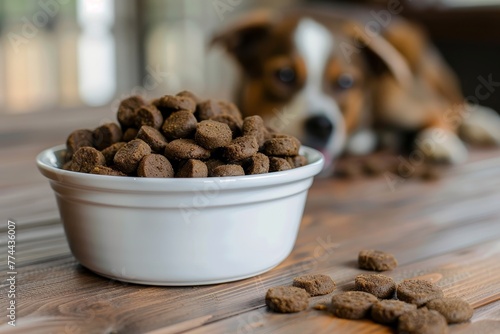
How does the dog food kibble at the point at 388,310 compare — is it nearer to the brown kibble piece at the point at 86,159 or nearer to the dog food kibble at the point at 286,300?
the dog food kibble at the point at 286,300

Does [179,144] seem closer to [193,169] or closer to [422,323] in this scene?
[193,169]

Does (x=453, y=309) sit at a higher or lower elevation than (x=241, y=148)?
lower

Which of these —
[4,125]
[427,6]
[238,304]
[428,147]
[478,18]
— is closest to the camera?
[238,304]

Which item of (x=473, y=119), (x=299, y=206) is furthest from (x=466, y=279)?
(x=473, y=119)

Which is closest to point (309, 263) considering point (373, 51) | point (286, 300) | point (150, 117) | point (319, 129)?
point (286, 300)

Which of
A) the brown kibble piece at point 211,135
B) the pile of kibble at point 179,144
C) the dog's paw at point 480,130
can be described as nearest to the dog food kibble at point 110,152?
the pile of kibble at point 179,144

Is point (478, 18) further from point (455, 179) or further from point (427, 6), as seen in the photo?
point (455, 179)
